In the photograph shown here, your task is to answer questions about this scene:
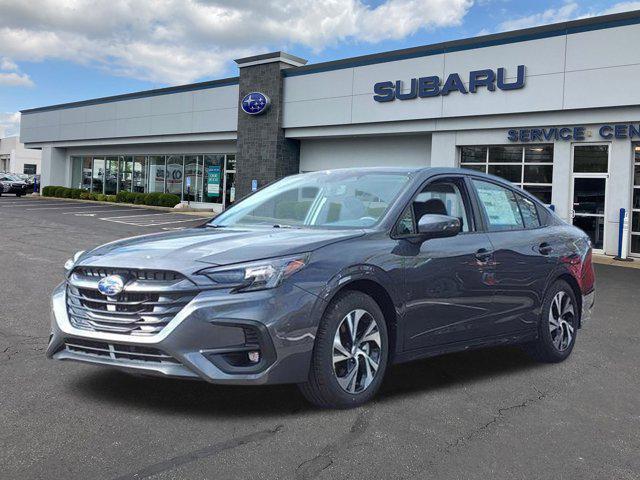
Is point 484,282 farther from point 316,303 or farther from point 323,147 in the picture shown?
point 323,147

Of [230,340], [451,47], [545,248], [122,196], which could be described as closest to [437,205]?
[545,248]

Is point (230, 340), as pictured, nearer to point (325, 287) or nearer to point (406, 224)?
point (325, 287)

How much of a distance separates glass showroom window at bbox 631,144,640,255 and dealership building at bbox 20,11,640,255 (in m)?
0.03

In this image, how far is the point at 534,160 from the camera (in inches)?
733

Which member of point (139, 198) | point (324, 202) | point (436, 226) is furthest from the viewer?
point (139, 198)

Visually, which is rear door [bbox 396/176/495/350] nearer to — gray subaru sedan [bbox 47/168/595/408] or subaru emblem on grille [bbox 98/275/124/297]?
gray subaru sedan [bbox 47/168/595/408]

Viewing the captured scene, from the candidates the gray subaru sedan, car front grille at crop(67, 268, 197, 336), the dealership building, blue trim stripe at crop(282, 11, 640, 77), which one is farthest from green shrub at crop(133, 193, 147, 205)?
car front grille at crop(67, 268, 197, 336)

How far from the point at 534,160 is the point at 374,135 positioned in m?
6.24

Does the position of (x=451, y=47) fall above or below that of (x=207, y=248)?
above

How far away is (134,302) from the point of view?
3740 mm

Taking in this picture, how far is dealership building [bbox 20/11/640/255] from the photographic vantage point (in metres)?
16.8

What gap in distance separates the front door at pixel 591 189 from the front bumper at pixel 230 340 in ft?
50.3

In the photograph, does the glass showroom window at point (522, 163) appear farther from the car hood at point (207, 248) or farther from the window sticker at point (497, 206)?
the car hood at point (207, 248)

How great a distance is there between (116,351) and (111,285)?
1.26 feet
